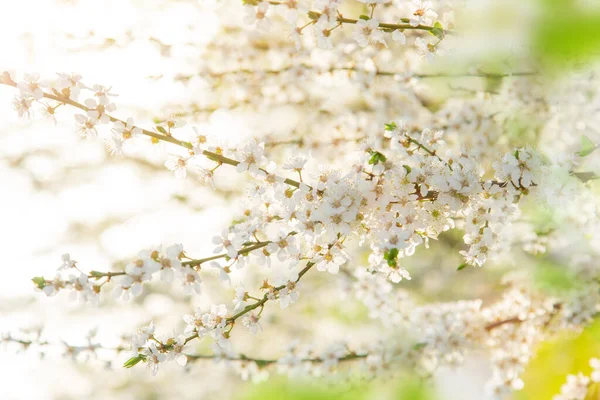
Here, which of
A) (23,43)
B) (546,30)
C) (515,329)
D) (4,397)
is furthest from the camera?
(4,397)

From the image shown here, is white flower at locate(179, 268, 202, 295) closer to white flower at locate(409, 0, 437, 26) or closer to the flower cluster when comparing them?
the flower cluster

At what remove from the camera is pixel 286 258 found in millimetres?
1193

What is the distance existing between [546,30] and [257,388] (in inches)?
141

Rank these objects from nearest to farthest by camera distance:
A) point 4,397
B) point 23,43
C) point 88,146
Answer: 1. point 23,43
2. point 88,146
3. point 4,397

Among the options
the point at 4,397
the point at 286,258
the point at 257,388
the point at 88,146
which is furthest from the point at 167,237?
the point at 286,258

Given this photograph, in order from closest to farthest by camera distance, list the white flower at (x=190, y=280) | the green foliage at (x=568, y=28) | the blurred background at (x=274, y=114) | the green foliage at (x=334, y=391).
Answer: the green foliage at (x=568, y=28) < the white flower at (x=190, y=280) < the blurred background at (x=274, y=114) < the green foliage at (x=334, y=391)

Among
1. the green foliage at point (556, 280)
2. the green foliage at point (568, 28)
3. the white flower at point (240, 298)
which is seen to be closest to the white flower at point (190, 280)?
the white flower at point (240, 298)

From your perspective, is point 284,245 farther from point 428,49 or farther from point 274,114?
point 274,114

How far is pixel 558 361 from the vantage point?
8.21ft

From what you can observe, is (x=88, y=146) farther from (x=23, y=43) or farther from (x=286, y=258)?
(x=286, y=258)

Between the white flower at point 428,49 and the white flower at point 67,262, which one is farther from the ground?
the white flower at point 428,49

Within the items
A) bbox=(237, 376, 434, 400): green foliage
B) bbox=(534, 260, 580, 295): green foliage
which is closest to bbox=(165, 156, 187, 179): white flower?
bbox=(534, 260, 580, 295): green foliage

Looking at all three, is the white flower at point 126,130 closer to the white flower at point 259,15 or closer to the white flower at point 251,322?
the white flower at point 259,15

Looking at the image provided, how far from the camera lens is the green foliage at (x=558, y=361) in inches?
94.0
